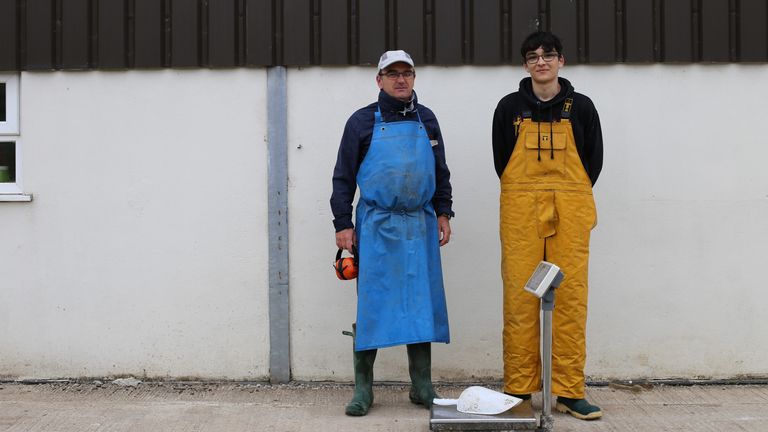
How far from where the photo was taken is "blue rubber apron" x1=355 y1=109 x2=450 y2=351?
4945 millimetres

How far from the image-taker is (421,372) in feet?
17.0

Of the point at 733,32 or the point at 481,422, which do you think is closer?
the point at 481,422

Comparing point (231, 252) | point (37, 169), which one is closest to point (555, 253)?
point (231, 252)

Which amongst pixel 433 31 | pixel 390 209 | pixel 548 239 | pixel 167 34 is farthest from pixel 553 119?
pixel 167 34

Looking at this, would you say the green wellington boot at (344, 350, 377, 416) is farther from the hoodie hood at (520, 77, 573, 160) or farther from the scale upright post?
the hoodie hood at (520, 77, 573, 160)

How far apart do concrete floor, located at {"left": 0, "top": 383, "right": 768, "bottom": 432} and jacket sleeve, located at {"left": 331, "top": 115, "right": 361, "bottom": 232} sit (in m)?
1.06

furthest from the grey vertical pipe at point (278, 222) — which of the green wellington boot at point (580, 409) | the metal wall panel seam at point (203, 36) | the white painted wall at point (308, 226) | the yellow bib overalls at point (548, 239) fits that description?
the green wellington boot at point (580, 409)

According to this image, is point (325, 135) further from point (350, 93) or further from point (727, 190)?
point (727, 190)

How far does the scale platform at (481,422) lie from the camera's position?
4461mm

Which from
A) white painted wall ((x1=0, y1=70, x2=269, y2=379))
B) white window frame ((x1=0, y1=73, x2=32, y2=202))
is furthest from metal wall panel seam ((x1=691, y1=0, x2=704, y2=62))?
white window frame ((x1=0, y1=73, x2=32, y2=202))

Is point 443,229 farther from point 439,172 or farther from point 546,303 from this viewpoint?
point 546,303

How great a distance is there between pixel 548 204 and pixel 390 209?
0.84m

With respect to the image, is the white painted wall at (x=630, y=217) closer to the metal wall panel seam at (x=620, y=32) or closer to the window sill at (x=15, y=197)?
the metal wall panel seam at (x=620, y=32)

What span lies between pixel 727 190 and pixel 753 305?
0.73 meters
